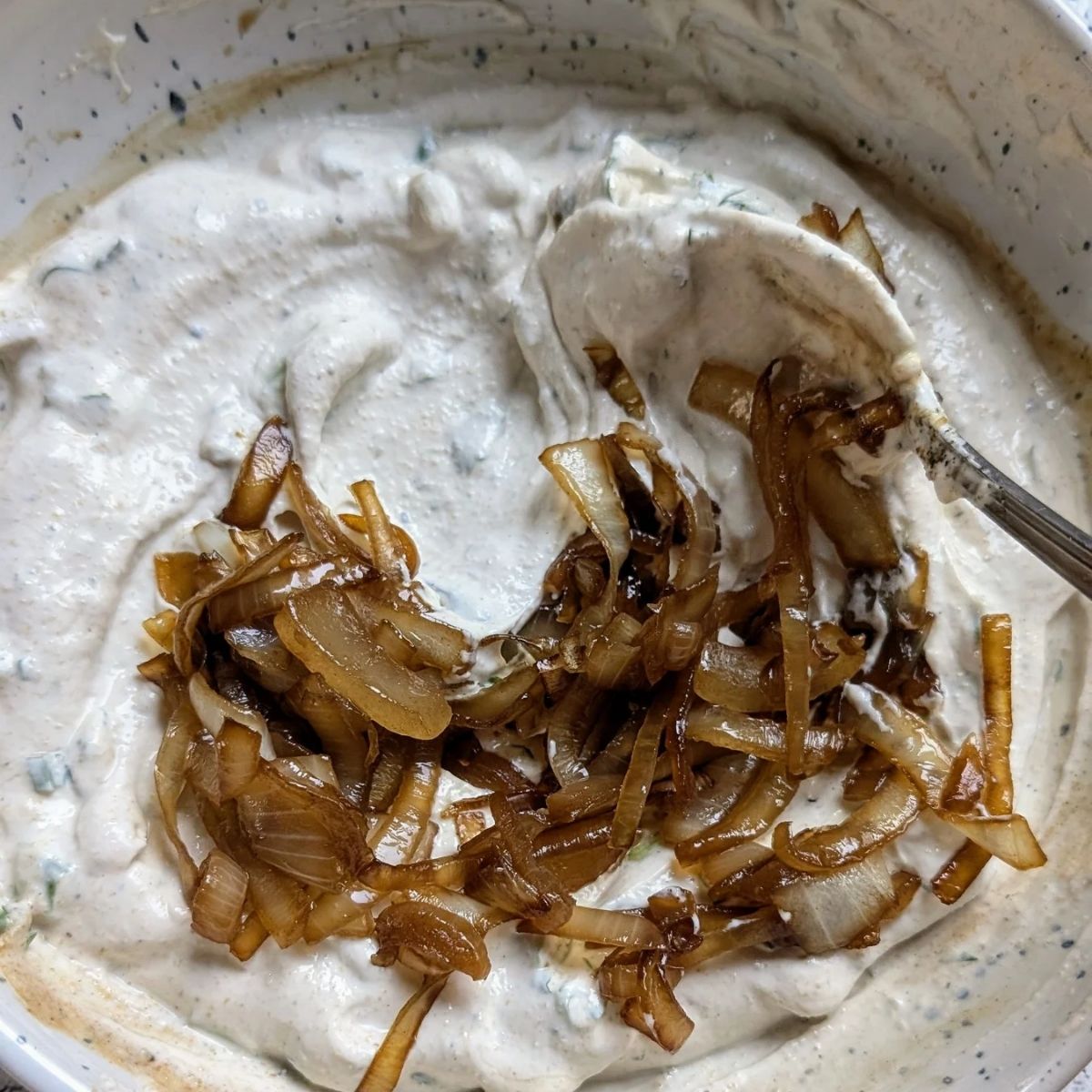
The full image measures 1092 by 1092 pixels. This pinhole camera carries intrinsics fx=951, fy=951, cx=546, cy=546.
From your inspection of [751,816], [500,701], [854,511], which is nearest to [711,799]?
[751,816]

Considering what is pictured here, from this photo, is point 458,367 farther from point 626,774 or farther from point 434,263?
point 626,774

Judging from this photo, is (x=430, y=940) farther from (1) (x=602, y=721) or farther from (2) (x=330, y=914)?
(1) (x=602, y=721)

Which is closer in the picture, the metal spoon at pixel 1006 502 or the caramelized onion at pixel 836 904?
the metal spoon at pixel 1006 502

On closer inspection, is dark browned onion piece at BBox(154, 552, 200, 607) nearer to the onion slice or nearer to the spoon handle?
the onion slice

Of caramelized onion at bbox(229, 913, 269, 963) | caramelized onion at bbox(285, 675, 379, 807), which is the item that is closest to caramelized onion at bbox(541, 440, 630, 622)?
caramelized onion at bbox(285, 675, 379, 807)

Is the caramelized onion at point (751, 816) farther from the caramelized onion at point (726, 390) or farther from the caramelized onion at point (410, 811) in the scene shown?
the caramelized onion at point (726, 390)

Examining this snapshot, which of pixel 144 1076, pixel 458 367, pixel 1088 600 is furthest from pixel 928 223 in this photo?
pixel 144 1076

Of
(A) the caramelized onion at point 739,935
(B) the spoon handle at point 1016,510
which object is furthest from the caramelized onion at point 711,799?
(B) the spoon handle at point 1016,510
